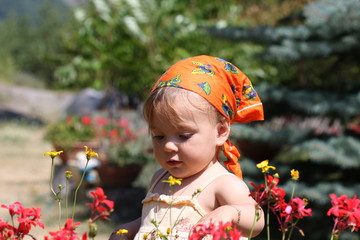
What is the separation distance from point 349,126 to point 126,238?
137 inches

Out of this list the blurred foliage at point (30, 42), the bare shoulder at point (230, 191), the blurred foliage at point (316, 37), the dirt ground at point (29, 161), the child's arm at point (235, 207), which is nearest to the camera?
the child's arm at point (235, 207)

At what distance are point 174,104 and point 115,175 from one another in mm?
4358

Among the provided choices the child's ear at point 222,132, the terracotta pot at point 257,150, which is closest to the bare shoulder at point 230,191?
the child's ear at point 222,132

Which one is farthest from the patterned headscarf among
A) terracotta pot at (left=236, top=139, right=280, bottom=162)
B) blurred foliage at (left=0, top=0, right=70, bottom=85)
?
blurred foliage at (left=0, top=0, right=70, bottom=85)

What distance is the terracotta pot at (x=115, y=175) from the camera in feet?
19.8

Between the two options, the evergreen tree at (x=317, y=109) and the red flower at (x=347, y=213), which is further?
the evergreen tree at (x=317, y=109)

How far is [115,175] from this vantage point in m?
6.05

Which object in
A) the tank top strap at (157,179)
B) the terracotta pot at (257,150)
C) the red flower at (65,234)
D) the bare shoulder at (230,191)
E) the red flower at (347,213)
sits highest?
the red flower at (65,234)

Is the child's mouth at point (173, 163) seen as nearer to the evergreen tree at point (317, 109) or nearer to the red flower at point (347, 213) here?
the red flower at point (347, 213)

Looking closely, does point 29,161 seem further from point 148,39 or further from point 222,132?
point 222,132

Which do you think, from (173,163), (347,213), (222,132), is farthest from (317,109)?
(347,213)

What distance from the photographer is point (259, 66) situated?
36.8 feet

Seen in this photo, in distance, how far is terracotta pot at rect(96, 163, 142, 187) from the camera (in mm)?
6031

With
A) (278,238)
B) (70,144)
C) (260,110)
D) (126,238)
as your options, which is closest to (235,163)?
(260,110)
